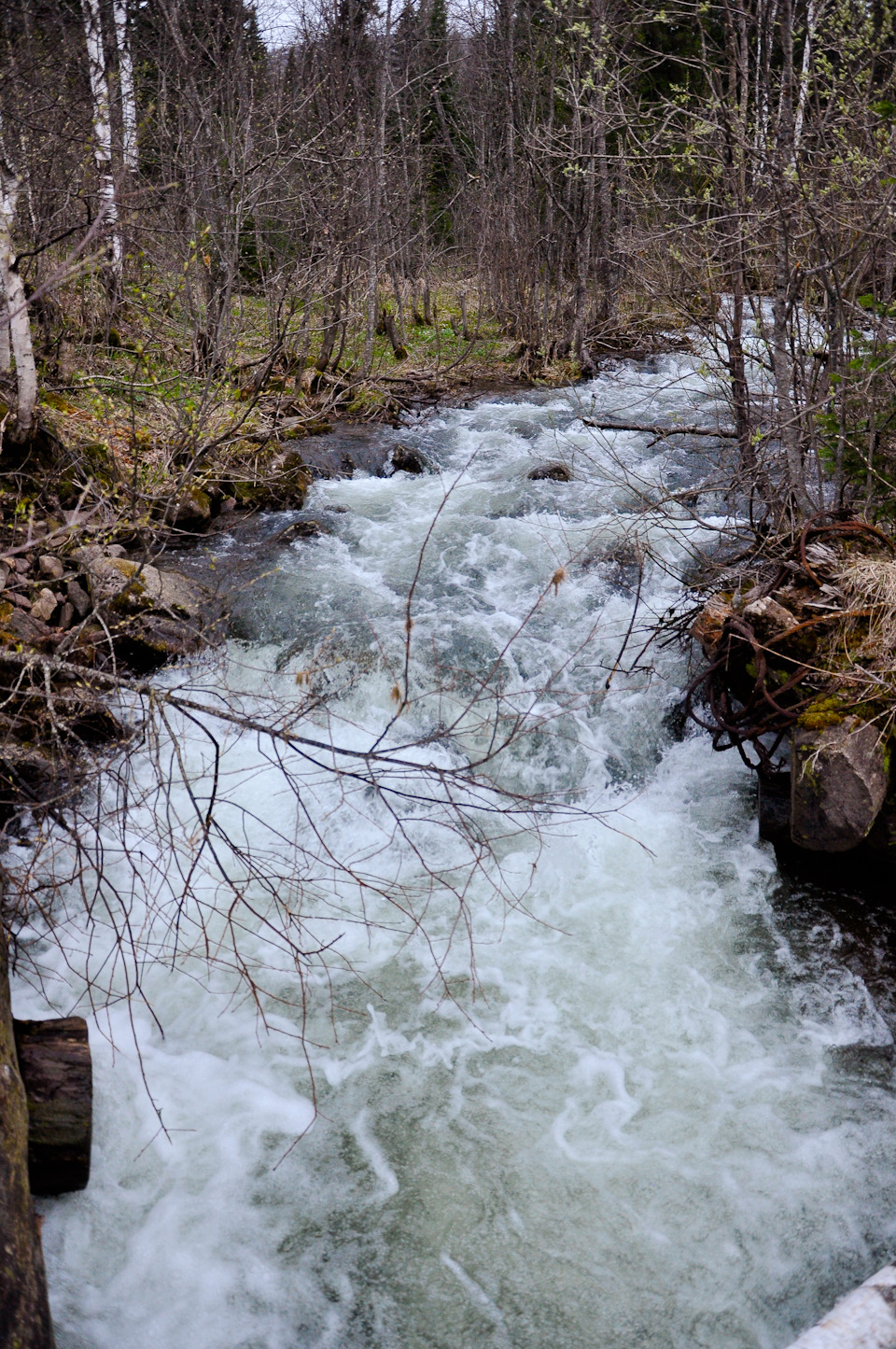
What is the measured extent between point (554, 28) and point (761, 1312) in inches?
634

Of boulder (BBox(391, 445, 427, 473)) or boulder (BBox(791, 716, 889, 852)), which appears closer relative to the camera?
boulder (BBox(791, 716, 889, 852))

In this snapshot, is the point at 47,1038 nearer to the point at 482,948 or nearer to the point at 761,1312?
the point at 482,948

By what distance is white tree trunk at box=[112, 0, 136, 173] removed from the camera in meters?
10.2

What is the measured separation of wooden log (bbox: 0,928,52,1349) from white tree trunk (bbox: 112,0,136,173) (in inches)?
388

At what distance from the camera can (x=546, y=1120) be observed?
405cm

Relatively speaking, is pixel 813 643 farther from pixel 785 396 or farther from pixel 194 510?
pixel 194 510

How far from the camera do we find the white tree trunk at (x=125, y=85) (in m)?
10.2

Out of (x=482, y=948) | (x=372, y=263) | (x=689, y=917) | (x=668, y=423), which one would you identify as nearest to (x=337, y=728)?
(x=482, y=948)

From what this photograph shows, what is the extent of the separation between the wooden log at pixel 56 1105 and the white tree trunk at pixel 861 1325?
259 cm

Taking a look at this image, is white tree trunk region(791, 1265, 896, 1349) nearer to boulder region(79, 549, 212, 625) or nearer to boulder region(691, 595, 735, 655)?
boulder region(691, 595, 735, 655)

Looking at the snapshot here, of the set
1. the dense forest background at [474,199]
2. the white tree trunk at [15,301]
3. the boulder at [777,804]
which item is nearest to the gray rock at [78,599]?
the white tree trunk at [15,301]

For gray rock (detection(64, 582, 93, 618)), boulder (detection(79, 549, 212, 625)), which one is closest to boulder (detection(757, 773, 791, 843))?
boulder (detection(79, 549, 212, 625))

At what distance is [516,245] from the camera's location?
597 inches

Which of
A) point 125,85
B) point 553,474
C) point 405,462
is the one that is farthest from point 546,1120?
point 125,85
